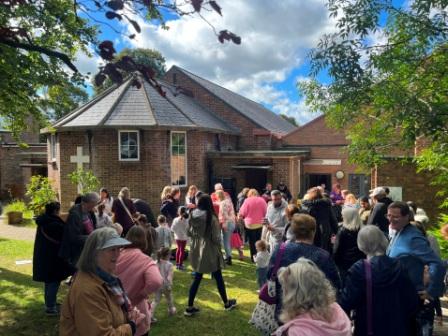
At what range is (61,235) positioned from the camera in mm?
5543

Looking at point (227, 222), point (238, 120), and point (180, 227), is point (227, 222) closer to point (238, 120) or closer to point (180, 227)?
point (180, 227)

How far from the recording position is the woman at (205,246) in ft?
18.1

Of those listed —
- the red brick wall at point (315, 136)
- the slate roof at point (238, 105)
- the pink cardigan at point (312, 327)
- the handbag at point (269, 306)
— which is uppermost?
the slate roof at point (238, 105)

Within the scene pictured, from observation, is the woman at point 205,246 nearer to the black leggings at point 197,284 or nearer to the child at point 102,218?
the black leggings at point 197,284

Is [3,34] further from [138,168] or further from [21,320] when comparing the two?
[138,168]

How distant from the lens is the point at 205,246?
559cm

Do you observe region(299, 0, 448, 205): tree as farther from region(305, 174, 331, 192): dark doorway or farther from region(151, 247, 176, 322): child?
region(305, 174, 331, 192): dark doorway

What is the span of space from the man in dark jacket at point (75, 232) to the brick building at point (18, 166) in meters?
21.7

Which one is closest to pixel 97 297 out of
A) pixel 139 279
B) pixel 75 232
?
pixel 139 279

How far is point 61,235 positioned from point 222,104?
18.0 m

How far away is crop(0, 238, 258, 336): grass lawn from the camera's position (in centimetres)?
522

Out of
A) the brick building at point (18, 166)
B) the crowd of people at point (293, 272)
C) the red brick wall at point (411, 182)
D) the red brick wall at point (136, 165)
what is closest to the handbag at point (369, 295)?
the crowd of people at point (293, 272)

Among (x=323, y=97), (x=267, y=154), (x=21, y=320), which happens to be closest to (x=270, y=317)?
(x=21, y=320)

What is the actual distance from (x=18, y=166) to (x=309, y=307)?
3019 cm
